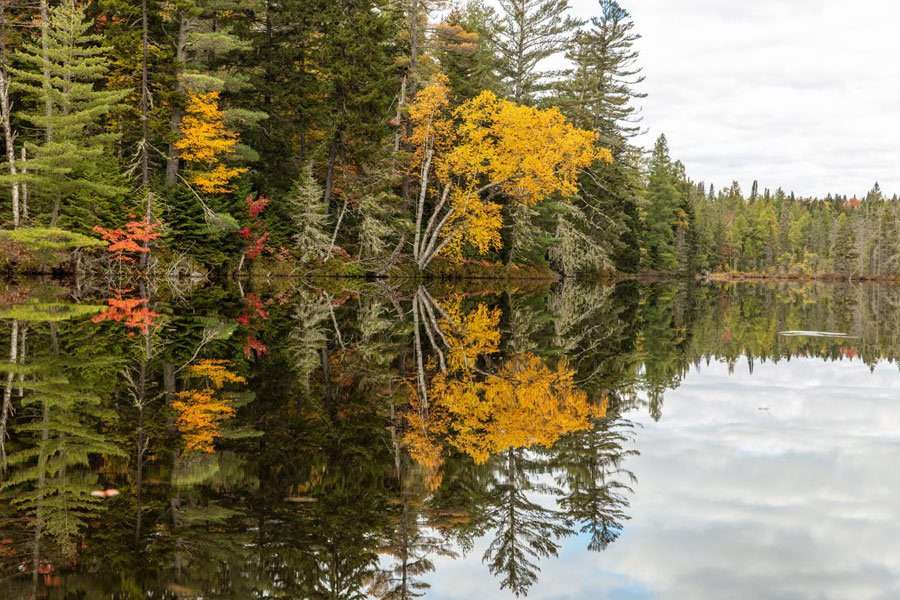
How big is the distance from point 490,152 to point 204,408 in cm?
2509

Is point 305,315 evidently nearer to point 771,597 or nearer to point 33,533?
point 33,533

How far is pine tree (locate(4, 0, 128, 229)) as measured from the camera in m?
24.7

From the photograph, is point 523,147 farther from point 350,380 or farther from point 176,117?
point 350,380

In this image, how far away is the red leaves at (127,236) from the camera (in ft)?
84.3

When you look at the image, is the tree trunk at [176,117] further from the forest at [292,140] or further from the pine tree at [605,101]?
the pine tree at [605,101]

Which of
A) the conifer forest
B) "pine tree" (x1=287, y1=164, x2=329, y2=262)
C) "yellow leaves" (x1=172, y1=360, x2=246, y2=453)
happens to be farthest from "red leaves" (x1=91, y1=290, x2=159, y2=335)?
"pine tree" (x1=287, y1=164, x2=329, y2=262)

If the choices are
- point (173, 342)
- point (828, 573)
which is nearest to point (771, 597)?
point (828, 573)

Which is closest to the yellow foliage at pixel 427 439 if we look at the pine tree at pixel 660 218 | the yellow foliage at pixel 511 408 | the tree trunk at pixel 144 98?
the yellow foliage at pixel 511 408

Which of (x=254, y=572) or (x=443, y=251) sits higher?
(x=443, y=251)

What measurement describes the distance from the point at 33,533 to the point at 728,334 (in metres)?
17.2

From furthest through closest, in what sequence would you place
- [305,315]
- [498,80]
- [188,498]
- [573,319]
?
[498,80]
[573,319]
[305,315]
[188,498]

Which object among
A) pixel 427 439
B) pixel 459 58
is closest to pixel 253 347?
pixel 427 439

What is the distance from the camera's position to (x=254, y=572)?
3.98 meters

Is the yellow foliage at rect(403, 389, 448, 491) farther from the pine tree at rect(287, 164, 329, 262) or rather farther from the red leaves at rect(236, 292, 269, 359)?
the pine tree at rect(287, 164, 329, 262)
